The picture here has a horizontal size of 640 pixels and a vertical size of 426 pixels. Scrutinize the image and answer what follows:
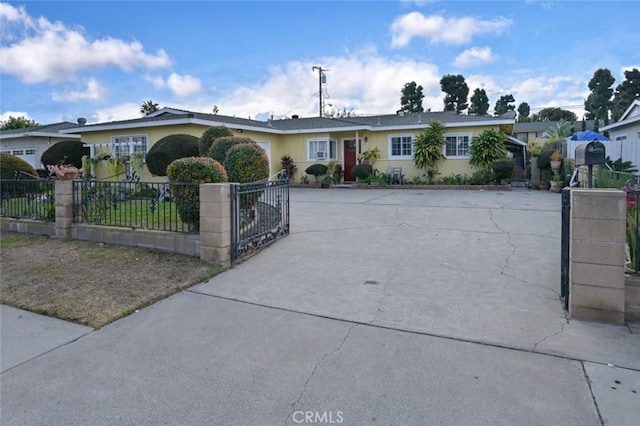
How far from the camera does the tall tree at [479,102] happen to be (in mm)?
46625

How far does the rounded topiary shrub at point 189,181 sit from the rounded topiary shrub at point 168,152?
8.69 meters

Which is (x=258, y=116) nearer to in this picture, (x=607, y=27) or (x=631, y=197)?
(x=607, y=27)

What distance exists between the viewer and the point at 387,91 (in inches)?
1722

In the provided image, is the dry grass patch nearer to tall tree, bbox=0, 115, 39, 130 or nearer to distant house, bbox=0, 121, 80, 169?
distant house, bbox=0, 121, 80, 169

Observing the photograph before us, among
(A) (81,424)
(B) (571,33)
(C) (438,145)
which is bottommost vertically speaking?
(A) (81,424)

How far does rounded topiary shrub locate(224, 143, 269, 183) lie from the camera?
8.30 meters

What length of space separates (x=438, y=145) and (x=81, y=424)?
18.2 metres

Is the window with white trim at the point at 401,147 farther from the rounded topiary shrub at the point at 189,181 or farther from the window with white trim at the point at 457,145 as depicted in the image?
the rounded topiary shrub at the point at 189,181

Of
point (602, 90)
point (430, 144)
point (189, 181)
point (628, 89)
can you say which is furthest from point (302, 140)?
point (602, 90)

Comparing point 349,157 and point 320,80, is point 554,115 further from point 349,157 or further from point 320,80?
point 349,157

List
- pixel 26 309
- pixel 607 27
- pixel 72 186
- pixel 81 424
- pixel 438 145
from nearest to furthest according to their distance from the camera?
pixel 81 424 < pixel 26 309 < pixel 72 186 < pixel 607 27 < pixel 438 145

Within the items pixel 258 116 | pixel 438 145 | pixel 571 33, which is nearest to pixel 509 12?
pixel 571 33

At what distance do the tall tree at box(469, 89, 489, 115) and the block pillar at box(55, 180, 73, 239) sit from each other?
46.2 metres

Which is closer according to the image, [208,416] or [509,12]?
[208,416]
